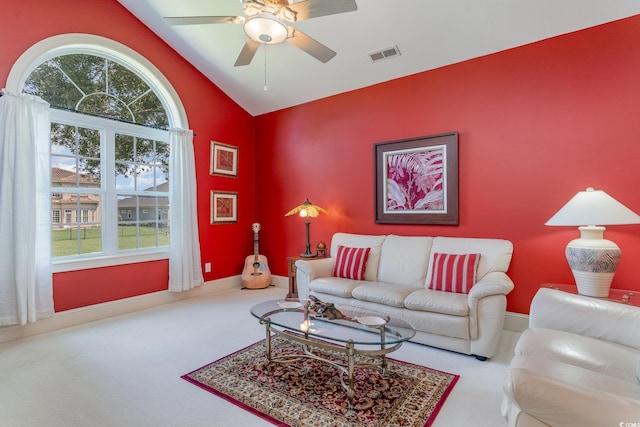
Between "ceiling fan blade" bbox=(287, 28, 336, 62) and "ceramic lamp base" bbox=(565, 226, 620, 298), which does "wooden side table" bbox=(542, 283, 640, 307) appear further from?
"ceiling fan blade" bbox=(287, 28, 336, 62)

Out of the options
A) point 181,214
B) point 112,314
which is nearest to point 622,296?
point 181,214

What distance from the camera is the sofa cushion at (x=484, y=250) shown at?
3.04 m

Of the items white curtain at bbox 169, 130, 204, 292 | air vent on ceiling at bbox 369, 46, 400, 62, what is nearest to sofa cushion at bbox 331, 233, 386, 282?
white curtain at bbox 169, 130, 204, 292

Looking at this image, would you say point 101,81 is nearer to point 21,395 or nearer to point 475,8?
point 21,395

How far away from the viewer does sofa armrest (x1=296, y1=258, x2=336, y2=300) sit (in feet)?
12.2

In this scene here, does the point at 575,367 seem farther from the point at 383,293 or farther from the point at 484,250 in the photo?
the point at 484,250

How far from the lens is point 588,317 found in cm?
181

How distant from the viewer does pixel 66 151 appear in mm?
3529

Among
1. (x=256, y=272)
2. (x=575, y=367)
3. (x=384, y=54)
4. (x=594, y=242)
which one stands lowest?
(x=256, y=272)

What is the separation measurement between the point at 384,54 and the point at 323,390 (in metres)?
3.41

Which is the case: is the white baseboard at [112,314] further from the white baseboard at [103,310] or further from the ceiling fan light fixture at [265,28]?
the ceiling fan light fixture at [265,28]

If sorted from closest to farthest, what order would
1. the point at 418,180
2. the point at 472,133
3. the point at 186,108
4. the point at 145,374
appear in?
the point at 145,374 → the point at 472,133 → the point at 418,180 → the point at 186,108

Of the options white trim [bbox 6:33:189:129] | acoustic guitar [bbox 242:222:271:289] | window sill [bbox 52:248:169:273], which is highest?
white trim [bbox 6:33:189:129]

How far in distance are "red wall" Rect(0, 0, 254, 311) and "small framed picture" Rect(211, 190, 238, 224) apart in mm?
86
